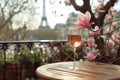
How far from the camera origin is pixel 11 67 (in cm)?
373

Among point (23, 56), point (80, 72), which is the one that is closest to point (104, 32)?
point (80, 72)

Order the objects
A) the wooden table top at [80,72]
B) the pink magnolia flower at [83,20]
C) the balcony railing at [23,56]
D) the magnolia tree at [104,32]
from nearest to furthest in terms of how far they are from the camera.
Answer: the wooden table top at [80,72]
the pink magnolia flower at [83,20]
the magnolia tree at [104,32]
the balcony railing at [23,56]

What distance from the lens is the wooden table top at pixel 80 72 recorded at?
1725mm

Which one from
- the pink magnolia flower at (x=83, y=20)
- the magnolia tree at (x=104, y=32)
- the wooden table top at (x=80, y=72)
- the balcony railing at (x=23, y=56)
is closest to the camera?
the wooden table top at (x=80, y=72)

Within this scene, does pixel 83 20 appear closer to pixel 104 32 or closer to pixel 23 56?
pixel 104 32

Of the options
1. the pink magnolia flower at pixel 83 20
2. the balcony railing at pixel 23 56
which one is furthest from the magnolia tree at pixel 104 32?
the balcony railing at pixel 23 56

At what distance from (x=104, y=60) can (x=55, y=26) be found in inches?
78.6

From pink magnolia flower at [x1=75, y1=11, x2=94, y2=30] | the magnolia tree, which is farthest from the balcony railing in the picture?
pink magnolia flower at [x1=75, y1=11, x2=94, y2=30]

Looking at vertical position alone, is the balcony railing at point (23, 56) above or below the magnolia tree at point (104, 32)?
below

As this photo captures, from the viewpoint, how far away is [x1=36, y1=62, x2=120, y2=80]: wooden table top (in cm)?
172

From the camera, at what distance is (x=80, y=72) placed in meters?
1.92

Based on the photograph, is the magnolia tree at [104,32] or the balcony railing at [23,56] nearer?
the magnolia tree at [104,32]

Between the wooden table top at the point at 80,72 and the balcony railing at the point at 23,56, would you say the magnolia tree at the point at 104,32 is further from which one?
the balcony railing at the point at 23,56

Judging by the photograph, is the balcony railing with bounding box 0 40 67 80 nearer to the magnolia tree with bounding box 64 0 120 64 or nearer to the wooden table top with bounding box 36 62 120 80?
the magnolia tree with bounding box 64 0 120 64
